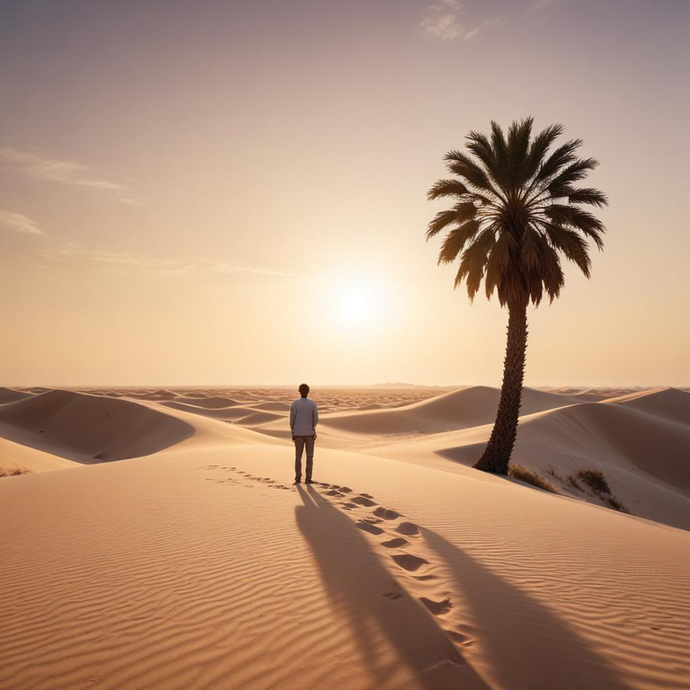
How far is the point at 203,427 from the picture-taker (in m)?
25.5

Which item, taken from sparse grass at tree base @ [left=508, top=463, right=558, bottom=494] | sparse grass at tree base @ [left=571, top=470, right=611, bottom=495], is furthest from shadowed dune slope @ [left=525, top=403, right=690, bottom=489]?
sparse grass at tree base @ [left=508, top=463, right=558, bottom=494]

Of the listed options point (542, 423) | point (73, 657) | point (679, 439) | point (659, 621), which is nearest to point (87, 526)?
point (73, 657)

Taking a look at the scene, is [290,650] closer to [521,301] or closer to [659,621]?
[659,621]

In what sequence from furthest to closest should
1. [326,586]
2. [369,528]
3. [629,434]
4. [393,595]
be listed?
[629,434]
[369,528]
[326,586]
[393,595]

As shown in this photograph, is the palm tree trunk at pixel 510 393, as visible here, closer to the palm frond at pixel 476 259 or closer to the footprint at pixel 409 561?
the palm frond at pixel 476 259

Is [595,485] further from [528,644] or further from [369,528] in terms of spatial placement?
[528,644]

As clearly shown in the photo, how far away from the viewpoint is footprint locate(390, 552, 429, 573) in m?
5.25

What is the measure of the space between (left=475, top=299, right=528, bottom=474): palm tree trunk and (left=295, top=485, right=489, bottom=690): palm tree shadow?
36.4 ft

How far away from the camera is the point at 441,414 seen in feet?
145

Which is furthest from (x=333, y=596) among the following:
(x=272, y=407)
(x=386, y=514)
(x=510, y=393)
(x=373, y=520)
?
(x=272, y=407)

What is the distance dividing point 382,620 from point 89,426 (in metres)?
30.2

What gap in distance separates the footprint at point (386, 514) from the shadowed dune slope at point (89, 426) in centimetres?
1712

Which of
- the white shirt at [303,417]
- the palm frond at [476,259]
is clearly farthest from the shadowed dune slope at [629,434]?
the white shirt at [303,417]

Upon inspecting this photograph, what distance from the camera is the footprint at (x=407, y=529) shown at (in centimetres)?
663
